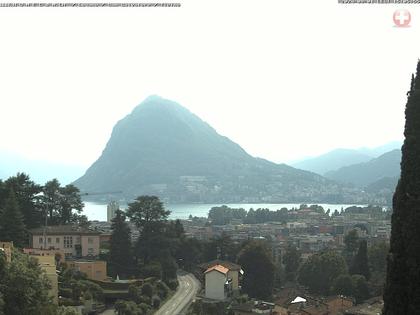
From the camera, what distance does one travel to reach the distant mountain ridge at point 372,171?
150m

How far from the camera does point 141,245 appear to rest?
23172 millimetres

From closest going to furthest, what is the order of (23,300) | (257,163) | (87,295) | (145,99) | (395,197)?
(395,197) → (23,300) → (87,295) → (257,163) → (145,99)

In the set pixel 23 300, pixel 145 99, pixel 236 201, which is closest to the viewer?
pixel 23 300

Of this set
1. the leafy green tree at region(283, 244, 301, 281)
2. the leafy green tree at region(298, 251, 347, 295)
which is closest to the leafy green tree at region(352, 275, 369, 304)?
the leafy green tree at region(298, 251, 347, 295)

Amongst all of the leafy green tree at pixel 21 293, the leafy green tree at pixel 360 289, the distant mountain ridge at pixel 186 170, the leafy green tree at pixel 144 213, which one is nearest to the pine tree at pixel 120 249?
the leafy green tree at pixel 144 213

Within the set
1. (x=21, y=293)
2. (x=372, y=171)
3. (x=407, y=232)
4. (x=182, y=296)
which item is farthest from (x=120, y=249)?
(x=372, y=171)

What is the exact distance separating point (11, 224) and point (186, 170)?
377 ft

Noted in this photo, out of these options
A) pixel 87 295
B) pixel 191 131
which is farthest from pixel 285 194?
pixel 87 295

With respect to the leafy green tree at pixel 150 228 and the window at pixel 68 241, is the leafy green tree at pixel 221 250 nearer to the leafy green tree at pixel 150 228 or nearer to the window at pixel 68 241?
the leafy green tree at pixel 150 228

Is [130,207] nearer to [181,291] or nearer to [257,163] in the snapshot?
[181,291]

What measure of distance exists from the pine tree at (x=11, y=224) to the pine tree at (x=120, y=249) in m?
3.77

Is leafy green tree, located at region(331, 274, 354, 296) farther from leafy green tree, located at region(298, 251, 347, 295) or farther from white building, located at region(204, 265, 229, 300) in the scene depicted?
white building, located at region(204, 265, 229, 300)

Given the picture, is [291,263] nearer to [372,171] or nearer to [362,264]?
[362,264]

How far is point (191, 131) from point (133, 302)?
425ft
